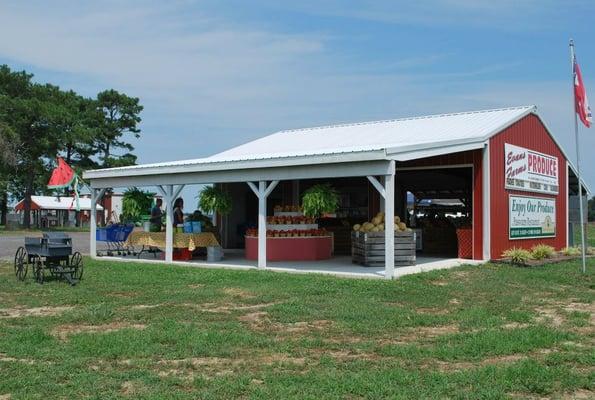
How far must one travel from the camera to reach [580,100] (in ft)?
47.8

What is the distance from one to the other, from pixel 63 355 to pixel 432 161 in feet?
40.8

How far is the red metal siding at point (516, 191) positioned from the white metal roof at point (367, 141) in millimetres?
392

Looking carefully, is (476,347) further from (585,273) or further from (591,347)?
(585,273)

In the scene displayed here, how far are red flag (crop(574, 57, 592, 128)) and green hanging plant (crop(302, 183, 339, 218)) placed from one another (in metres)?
5.84

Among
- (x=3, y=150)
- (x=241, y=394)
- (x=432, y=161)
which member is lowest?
(x=241, y=394)

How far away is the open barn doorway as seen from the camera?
19578 millimetres

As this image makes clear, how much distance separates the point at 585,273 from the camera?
47.2 ft

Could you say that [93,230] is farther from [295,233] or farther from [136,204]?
[295,233]

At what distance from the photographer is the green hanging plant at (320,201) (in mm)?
15172

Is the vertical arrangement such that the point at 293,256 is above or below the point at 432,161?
below

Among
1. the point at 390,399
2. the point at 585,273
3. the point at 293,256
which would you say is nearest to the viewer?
the point at 390,399

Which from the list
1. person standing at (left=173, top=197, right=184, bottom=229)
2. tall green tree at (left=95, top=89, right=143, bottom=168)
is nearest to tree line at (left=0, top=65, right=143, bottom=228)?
tall green tree at (left=95, top=89, right=143, bottom=168)

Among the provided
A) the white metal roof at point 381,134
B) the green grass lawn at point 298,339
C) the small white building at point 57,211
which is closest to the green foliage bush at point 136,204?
the white metal roof at point 381,134

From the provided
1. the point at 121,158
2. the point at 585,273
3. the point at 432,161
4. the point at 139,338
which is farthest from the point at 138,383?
the point at 121,158
